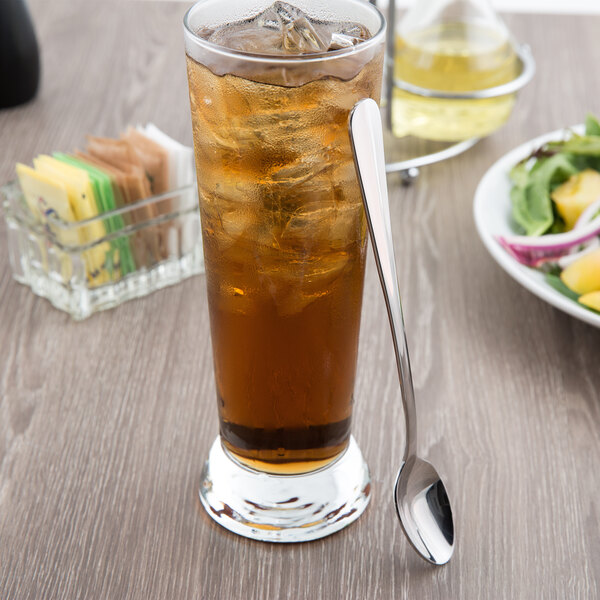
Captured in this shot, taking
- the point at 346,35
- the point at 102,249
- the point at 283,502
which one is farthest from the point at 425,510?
the point at 102,249

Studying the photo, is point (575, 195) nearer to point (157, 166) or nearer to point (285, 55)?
point (157, 166)

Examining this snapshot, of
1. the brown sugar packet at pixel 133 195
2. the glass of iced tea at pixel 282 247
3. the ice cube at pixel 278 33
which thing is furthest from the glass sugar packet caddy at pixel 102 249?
the ice cube at pixel 278 33

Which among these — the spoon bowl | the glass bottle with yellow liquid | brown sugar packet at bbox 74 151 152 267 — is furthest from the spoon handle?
the glass bottle with yellow liquid

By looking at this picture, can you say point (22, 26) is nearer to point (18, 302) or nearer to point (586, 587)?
point (18, 302)

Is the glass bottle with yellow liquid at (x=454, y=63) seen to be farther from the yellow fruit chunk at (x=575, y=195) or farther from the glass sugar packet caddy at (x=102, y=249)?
the glass sugar packet caddy at (x=102, y=249)

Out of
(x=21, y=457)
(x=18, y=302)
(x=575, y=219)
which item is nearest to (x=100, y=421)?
(x=21, y=457)
